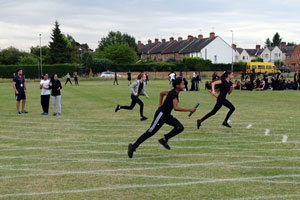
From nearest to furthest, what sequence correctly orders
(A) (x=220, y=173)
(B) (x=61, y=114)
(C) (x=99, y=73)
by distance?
(A) (x=220, y=173), (B) (x=61, y=114), (C) (x=99, y=73)

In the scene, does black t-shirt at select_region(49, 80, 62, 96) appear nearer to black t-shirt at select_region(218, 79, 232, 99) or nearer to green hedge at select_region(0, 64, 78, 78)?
black t-shirt at select_region(218, 79, 232, 99)

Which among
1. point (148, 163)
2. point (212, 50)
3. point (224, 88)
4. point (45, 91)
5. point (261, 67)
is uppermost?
point (212, 50)

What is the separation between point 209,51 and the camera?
95250mm

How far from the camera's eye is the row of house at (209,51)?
95500 millimetres

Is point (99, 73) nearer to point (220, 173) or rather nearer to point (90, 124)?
point (90, 124)

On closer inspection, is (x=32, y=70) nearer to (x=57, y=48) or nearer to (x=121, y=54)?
(x=57, y=48)

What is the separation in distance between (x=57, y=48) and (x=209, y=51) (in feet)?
111

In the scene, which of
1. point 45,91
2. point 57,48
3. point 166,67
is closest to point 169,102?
point 45,91

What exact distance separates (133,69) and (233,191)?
229 ft

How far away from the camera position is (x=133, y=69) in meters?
75.4

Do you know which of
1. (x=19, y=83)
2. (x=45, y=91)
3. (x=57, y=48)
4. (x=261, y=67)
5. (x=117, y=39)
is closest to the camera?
(x=45, y=91)

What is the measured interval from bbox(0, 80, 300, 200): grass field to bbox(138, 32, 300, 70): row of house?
71.4 m

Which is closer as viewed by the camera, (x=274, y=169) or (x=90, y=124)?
(x=274, y=169)

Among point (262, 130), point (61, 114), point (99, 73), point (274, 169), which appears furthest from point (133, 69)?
point (274, 169)
